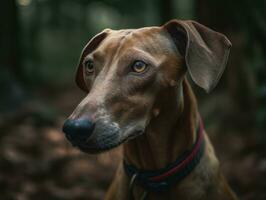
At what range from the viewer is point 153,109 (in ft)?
13.7

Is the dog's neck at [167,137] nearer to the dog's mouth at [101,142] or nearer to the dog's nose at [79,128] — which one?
the dog's mouth at [101,142]

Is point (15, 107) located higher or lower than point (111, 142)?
lower

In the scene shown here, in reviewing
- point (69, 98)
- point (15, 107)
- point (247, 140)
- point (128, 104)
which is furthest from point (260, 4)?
point (69, 98)

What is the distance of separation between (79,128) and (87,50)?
1.20 metres

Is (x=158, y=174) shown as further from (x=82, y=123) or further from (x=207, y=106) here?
(x=207, y=106)

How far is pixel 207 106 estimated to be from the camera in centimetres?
941

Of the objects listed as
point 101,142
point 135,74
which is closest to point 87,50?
point 135,74

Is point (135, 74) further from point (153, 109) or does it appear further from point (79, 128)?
point (79, 128)

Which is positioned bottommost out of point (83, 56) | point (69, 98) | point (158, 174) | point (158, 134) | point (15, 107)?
point (69, 98)

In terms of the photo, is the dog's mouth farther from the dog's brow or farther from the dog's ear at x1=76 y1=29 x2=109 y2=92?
the dog's ear at x1=76 y1=29 x2=109 y2=92

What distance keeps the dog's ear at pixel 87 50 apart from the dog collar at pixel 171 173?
869 millimetres

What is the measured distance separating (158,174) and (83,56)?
3.66 feet

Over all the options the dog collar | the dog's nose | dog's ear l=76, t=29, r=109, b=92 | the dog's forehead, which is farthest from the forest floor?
the dog's nose

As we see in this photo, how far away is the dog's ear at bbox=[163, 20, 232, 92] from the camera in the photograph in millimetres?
4227
